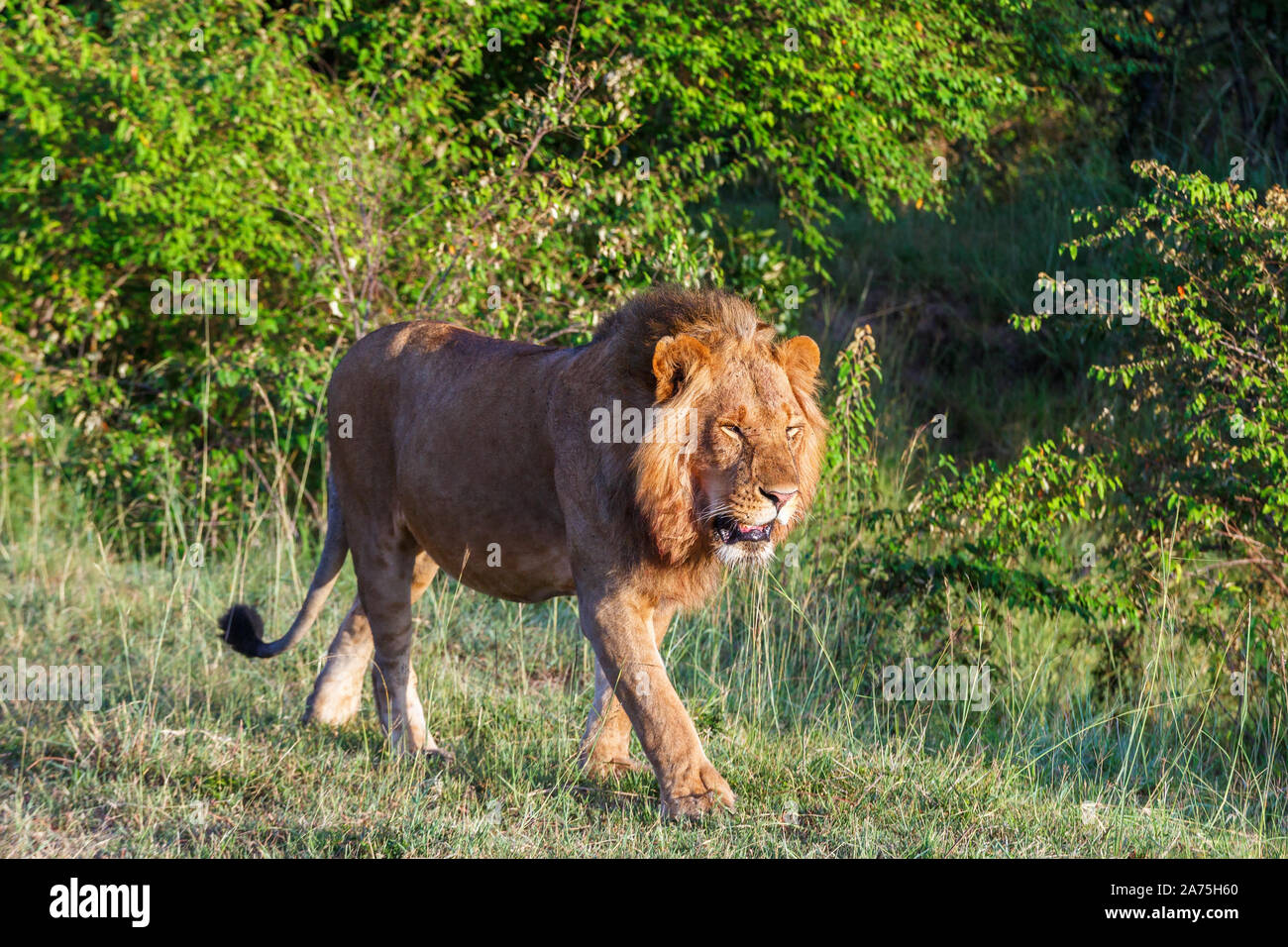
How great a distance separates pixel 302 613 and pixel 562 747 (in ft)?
4.96

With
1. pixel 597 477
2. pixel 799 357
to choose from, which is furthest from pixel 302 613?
pixel 799 357

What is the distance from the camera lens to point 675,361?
4.63 metres

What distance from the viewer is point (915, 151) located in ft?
37.2

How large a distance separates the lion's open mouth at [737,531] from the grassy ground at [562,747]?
0.93 metres

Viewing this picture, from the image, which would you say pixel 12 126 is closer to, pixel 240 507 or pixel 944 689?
pixel 240 507

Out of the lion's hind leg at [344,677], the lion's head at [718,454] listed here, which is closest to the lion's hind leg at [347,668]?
the lion's hind leg at [344,677]

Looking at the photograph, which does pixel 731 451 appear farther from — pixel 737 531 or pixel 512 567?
pixel 512 567

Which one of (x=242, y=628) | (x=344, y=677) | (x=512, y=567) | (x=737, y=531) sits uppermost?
(x=737, y=531)

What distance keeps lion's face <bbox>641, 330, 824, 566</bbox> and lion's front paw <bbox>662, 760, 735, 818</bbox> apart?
2.36 ft

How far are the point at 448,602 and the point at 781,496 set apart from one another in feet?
12.7

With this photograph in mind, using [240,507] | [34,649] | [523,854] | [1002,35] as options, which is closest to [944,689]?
[523,854]

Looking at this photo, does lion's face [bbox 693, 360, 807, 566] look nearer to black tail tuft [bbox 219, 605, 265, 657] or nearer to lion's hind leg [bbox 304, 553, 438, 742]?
lion's hind leg [bbox 304, 553, 438, 742]

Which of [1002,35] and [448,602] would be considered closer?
[448,602]
